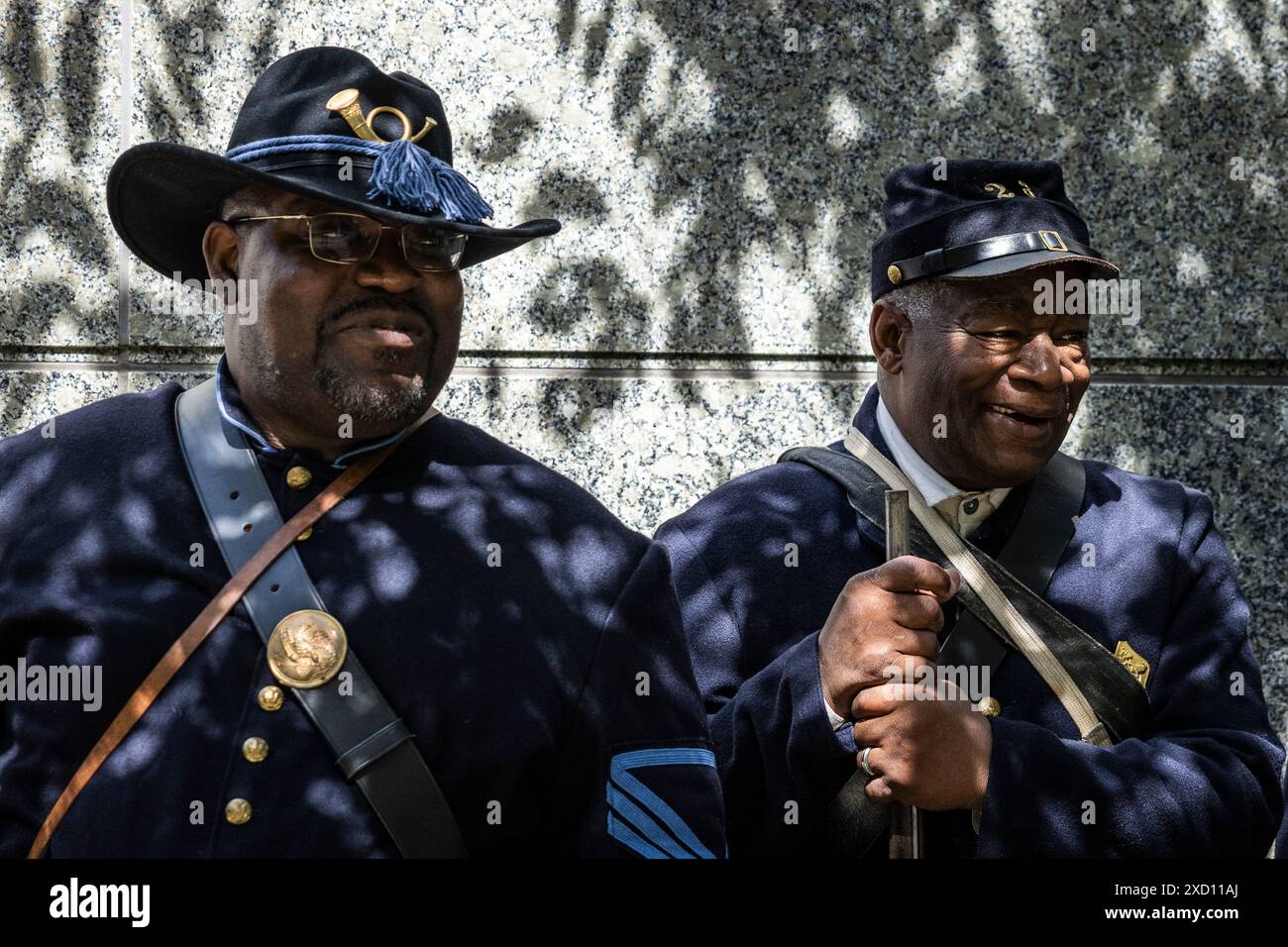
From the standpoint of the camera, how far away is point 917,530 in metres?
3.89

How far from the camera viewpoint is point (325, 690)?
3170mm

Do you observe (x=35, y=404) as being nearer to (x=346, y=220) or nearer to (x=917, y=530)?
(x=346, y=220)

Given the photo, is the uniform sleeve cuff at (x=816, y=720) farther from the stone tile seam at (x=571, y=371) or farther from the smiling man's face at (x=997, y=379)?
the stone tile seam at (x=571, y=371)

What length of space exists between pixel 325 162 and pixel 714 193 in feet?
6.25

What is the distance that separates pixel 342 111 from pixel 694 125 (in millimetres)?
1864

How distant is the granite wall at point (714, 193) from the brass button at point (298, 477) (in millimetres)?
1694

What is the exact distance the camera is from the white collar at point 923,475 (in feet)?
13.0

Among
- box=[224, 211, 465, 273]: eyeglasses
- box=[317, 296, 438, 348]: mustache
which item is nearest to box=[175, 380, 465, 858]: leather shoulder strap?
box=[317, 296, 438, 348]: mustache

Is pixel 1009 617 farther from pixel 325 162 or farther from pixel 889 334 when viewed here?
pixel 325 162

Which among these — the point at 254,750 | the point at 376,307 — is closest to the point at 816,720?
the point at 254,750

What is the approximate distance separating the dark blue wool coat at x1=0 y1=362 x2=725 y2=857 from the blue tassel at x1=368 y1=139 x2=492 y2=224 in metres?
0.47

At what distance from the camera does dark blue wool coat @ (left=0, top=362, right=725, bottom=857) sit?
3.12 meters

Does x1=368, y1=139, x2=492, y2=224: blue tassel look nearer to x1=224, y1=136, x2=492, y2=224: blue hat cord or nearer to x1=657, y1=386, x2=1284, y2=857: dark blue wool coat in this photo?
x1=224, y1=136, x2=492, y2=224: blue hat cord
